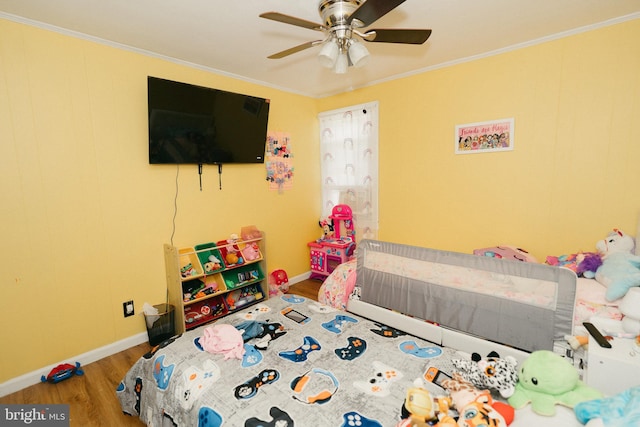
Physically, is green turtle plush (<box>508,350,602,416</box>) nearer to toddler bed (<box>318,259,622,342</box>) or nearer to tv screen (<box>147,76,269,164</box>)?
toddler bed (<box>318,259,622,342</box>)

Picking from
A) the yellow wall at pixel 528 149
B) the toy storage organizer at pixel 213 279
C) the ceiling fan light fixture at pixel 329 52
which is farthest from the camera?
the toy storage organizer at pixel 213 279

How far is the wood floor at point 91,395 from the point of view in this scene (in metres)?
1.85

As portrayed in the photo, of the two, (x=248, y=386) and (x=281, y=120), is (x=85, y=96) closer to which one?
(x=281, y=120)

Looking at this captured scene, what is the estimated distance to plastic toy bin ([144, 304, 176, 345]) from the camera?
2639mm

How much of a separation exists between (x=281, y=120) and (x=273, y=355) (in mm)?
2916

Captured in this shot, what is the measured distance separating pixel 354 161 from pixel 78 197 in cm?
287

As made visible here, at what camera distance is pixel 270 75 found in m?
3.29

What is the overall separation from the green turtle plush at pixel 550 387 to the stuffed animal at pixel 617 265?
1158 mm

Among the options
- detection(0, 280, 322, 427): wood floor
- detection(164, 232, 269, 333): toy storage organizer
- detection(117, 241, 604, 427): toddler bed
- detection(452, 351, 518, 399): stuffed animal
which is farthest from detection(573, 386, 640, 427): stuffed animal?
detection(164, 232, 269, 333): toy storage organizer

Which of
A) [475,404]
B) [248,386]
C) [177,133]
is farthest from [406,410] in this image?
[177,133]

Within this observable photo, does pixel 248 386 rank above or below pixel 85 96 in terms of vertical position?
below

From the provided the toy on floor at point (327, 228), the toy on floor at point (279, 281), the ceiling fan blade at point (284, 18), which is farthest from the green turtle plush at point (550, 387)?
the toy on floor at point (327, 228)

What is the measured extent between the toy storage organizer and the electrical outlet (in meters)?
0.32

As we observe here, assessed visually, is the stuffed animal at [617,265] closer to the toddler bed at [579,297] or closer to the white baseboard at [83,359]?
the toddler bed at [579,297]
